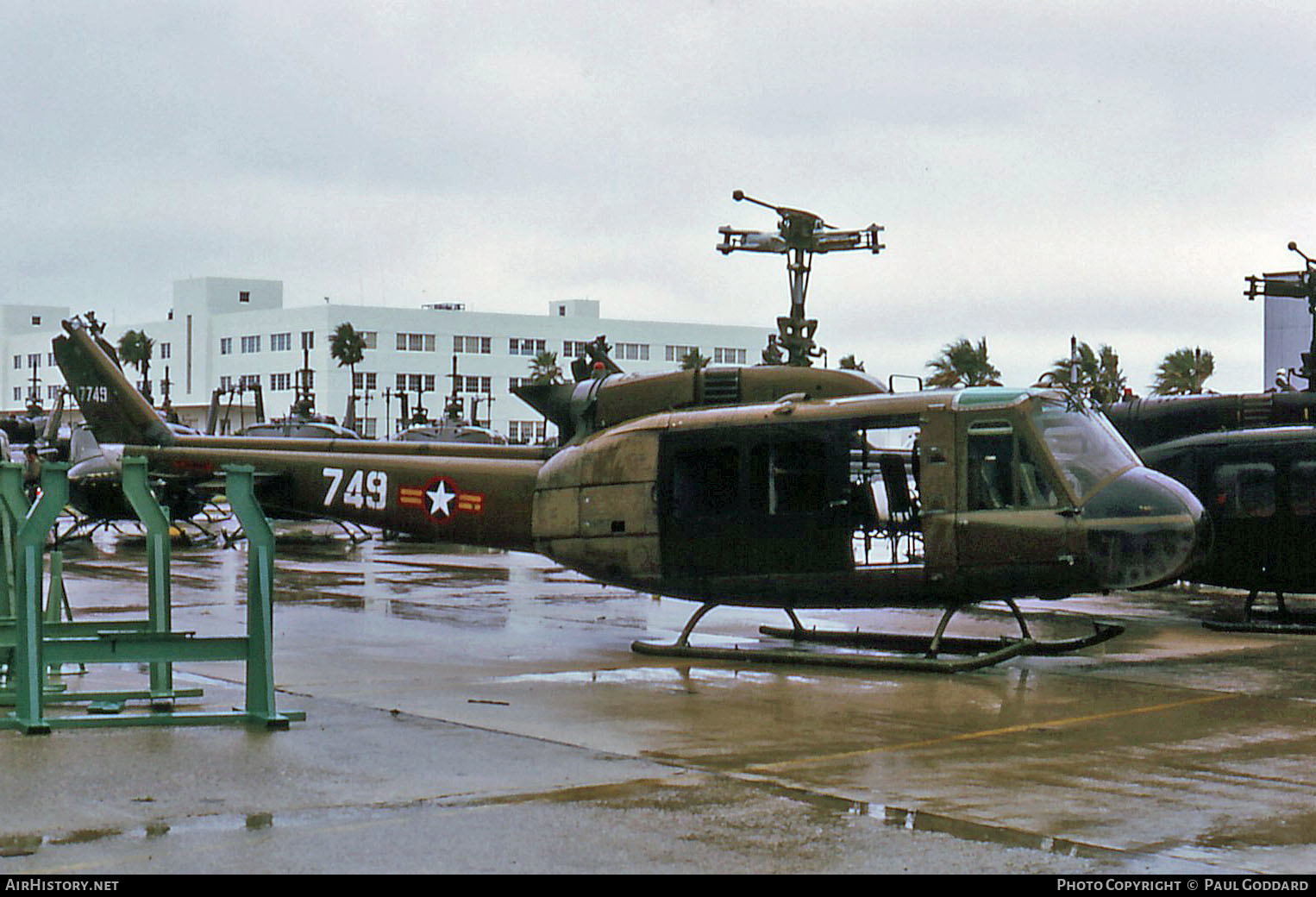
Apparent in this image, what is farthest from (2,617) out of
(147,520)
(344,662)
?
(344,662)

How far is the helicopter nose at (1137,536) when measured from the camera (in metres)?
12.1

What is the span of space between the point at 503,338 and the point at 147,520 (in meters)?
120

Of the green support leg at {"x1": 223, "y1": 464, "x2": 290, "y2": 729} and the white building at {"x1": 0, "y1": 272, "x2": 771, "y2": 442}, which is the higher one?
the white building at {"x1": 0, "y1": 272, "x2": 771, "y2": 442}

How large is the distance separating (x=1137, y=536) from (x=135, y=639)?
7609mm

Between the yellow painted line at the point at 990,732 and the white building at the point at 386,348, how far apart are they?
362ft

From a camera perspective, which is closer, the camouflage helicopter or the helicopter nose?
the helicopter nose

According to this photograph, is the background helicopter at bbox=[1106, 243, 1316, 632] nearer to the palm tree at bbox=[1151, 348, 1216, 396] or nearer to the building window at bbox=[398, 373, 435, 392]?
the palm tree at bbox=[1151, 348, 1216, 396]

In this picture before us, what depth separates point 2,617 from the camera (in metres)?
10.8

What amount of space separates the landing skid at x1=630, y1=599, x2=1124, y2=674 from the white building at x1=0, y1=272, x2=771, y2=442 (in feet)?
351

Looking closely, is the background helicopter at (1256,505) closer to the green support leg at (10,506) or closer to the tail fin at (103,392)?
the green support leg at (10,506)

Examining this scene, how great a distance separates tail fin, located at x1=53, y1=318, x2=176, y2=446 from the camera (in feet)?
70.7

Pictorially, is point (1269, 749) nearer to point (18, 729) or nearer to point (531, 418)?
Answer: point (18, 729)

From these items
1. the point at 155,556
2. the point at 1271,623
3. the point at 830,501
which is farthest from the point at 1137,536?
the point at 155,556

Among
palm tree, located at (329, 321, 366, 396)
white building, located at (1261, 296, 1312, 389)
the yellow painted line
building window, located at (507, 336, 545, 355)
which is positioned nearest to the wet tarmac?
the yellow painted line
